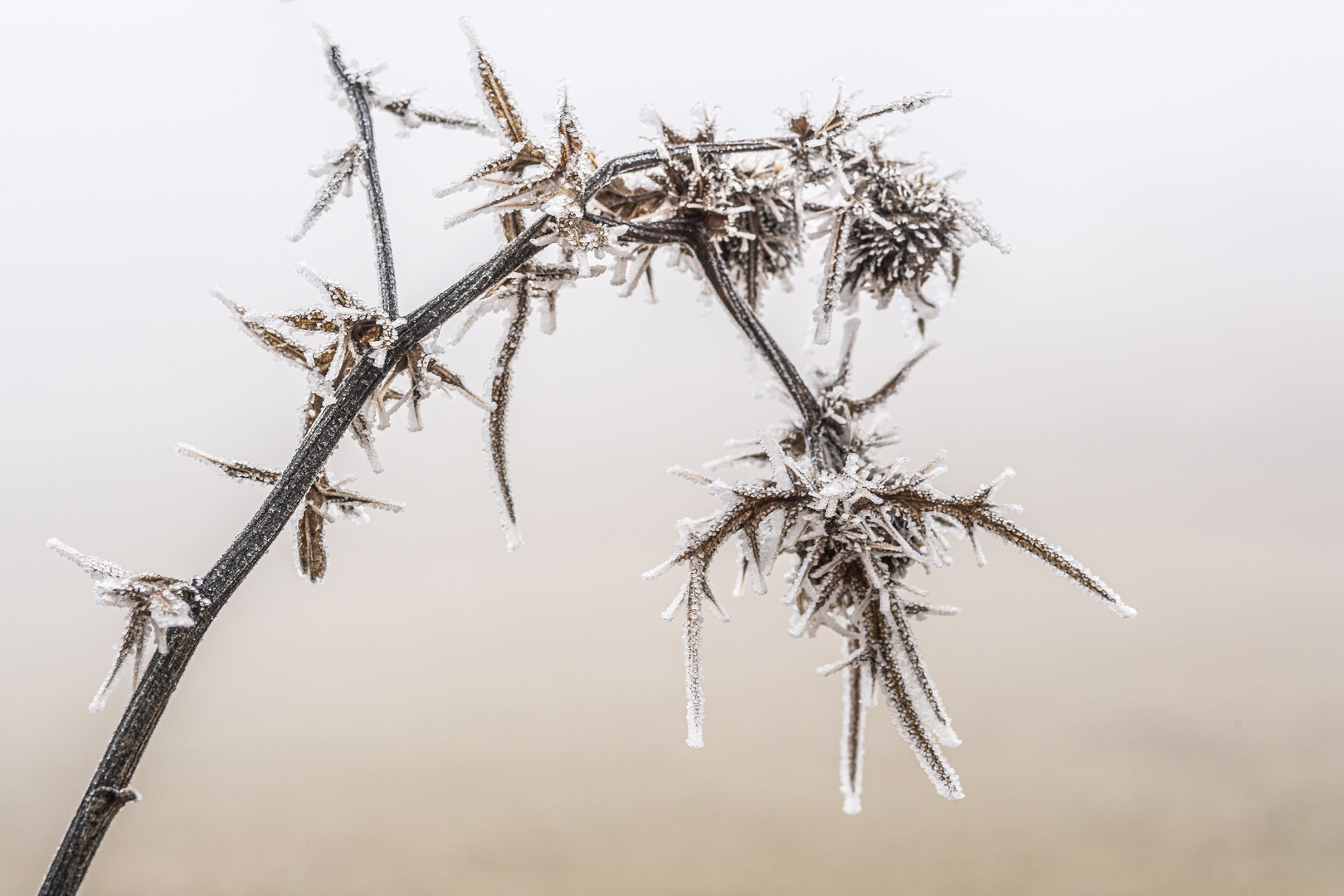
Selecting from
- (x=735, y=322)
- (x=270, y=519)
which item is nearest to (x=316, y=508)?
(x=270, y=519)

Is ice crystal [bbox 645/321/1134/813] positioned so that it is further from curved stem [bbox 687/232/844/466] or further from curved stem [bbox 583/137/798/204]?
curved stem [bbox 583/137/798/204]

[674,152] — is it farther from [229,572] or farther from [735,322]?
[229,572]

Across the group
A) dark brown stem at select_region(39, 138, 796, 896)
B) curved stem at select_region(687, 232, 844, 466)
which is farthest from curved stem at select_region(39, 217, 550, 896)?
curved stem at select_region(687, 232, 844, 466)

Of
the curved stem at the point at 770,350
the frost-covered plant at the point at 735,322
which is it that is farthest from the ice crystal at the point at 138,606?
the curved stem at the point at 770,350

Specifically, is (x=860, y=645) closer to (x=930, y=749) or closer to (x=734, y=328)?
(x=930, y=749)

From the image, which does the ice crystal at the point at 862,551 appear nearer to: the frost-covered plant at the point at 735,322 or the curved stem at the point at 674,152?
the frost-covered plant at the point at 735,322

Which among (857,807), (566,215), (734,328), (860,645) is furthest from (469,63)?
(857,807)
